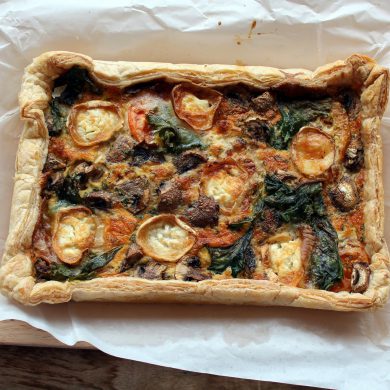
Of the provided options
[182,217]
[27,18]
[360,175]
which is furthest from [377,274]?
[27,18]

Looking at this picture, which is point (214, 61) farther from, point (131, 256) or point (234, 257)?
point (131, 256)


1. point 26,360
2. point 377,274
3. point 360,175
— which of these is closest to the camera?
point 377,274

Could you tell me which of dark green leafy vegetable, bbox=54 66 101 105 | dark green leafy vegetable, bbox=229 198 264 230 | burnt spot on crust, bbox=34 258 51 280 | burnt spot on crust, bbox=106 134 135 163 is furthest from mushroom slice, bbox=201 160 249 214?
burnt spot on crust, bbox=34 258 51 280

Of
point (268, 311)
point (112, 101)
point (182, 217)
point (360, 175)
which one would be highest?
point (112, 101)

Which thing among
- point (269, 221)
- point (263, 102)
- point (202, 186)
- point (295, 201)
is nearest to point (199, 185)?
point (202, 186)

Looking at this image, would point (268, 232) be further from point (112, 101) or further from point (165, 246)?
point (112, 101)
